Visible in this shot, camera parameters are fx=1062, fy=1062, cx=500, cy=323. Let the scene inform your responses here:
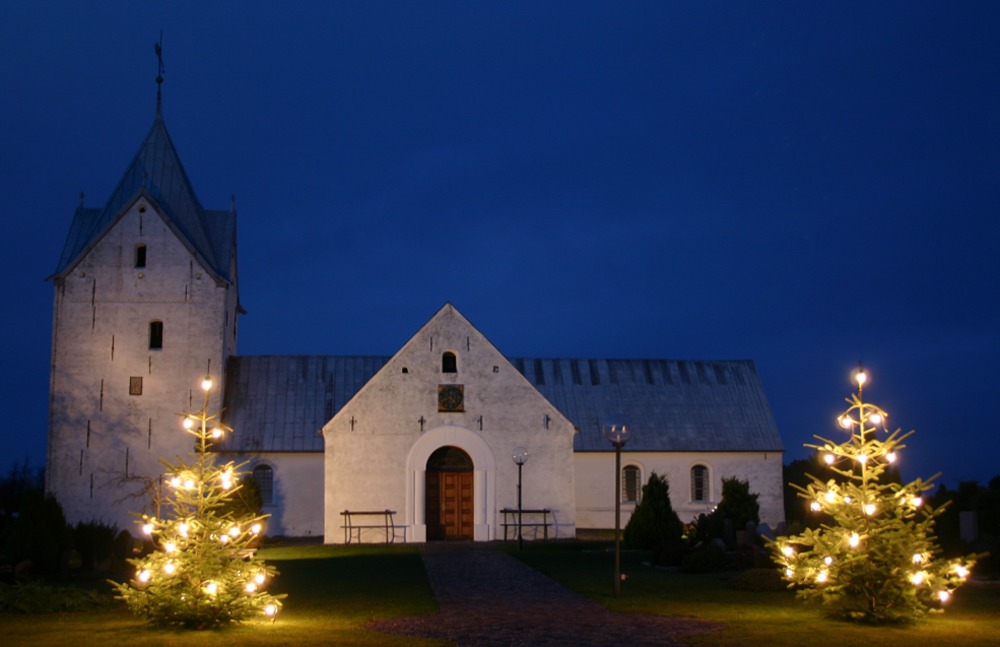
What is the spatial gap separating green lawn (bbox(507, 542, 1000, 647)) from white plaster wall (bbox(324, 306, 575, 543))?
9382mm

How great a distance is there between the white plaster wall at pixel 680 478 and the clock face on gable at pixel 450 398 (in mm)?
7432

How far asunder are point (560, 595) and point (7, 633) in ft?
27.3

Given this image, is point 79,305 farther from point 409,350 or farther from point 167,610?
point 167,610

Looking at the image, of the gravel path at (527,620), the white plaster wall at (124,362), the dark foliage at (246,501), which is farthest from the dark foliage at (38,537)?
the white plaster wall at (124,362)

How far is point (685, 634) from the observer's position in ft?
43.9

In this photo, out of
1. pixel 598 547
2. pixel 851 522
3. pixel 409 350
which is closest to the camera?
pixel 851 522

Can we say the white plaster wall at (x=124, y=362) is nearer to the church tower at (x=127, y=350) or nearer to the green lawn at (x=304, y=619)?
the church tower at (x=127, y=350)

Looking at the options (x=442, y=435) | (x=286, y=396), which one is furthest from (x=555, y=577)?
(x=286, y=396)

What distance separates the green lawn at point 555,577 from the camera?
42.7ft

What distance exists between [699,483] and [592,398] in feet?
17.0

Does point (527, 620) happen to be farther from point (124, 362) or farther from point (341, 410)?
point (124, 362)

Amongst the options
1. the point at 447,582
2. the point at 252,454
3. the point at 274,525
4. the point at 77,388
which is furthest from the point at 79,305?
the point at 447,582

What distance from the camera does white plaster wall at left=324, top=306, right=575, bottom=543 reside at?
107 ft

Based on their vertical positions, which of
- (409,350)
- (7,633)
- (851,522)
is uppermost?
(409,350)
